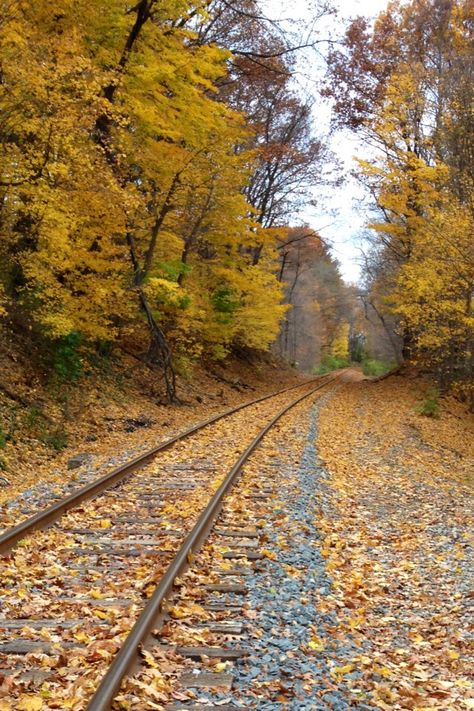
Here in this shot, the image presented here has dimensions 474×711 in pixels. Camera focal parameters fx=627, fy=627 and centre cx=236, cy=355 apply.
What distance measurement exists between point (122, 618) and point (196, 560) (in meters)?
1.52

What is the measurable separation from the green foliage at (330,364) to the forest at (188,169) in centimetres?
2899

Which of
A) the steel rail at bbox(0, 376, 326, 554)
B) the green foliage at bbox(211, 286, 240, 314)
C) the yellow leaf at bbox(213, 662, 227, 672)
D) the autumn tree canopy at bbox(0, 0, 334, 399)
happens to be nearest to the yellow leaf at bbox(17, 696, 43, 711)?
the yellow leaf at bbox(213, 662, 227, 672)

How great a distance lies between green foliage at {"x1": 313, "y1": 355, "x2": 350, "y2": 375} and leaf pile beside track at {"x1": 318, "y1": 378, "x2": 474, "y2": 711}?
48.5 meters

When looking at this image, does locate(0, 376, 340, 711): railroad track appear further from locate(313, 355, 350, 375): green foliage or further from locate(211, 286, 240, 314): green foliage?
locate(313, 355, 350, 375): green foliage

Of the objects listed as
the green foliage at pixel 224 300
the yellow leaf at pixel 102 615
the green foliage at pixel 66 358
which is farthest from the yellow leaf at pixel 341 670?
the green foliage at pixel 224 300

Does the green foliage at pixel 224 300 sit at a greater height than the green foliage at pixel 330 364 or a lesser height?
greater

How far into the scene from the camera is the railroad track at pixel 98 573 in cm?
404

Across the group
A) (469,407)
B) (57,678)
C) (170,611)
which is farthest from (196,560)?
(469,407)

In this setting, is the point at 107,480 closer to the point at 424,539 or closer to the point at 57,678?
the point at 424,539

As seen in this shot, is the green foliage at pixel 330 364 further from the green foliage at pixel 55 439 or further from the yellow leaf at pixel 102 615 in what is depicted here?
the yellow leaf at pixel 102 615

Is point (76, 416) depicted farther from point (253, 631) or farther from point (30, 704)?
point (30, 704)

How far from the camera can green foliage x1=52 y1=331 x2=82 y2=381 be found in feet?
49.5

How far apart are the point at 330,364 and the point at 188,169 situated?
53.7 m

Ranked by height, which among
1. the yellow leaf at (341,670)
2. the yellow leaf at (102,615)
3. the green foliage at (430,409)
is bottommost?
the yellow leaf at (341,670)
